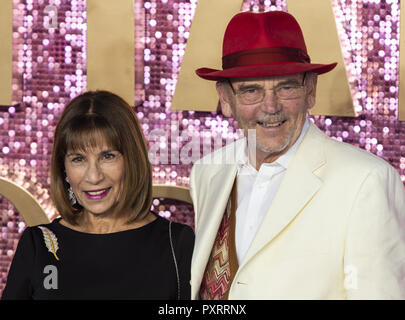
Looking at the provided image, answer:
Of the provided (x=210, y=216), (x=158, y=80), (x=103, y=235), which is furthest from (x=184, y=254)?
(x=158, y=80)

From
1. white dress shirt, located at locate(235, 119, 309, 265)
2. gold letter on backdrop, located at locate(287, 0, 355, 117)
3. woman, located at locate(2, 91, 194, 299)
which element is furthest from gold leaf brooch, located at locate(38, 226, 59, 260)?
gold letter on backdrop, located at locate(287, 0, 355, 117)

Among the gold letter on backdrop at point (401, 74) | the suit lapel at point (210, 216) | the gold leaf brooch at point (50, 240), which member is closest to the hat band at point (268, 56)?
the suit lapel at point (210, 216)

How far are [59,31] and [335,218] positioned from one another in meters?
1.95

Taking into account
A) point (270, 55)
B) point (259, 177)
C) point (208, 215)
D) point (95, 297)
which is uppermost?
point (270, 55)

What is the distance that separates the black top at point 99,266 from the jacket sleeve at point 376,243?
0.66m

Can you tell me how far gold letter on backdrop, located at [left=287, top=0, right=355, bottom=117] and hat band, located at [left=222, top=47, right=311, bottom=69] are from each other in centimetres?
95

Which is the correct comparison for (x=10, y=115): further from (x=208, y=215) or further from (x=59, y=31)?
(x=208, y=215)

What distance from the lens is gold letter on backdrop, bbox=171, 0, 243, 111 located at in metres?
3.23

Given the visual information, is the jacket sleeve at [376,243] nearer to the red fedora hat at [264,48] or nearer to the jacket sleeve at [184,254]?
the red fedora hat at [264,48]

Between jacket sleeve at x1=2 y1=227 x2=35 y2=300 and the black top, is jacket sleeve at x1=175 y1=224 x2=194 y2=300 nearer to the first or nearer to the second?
the black top

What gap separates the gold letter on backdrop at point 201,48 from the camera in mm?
3229

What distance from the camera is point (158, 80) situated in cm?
327

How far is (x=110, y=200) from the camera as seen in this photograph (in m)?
2.32
